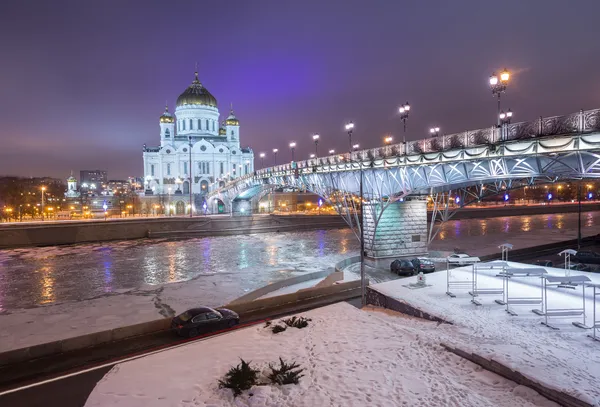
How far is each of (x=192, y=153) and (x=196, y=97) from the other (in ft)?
55.8

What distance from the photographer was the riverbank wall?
40375 mm

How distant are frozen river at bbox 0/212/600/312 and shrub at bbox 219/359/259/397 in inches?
477

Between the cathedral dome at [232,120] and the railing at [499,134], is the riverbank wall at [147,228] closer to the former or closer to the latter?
the railing at [499,134]

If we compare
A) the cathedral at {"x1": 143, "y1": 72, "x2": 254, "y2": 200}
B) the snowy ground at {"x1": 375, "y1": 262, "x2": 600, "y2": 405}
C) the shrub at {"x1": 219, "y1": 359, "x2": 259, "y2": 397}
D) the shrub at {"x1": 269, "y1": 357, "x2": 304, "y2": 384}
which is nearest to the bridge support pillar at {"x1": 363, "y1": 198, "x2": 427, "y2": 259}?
the snowy ground at {"x1": 375, "y1": 262, "x2": 600, "y2": 405}

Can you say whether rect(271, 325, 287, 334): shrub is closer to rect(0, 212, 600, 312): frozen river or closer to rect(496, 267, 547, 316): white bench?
rect(496, 267, 547, 316): white bench

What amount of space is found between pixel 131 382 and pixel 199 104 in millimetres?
96108

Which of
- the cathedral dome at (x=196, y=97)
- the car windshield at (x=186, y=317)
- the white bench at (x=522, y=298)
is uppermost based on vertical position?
the cathedral dome at (x=196, y=97)

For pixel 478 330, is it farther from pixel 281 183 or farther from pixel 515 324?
pixel 281 183

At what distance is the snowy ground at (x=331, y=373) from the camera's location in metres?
6.90

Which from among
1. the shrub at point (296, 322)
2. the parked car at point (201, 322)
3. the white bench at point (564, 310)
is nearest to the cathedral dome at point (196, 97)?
the parked car at point (201, 322)

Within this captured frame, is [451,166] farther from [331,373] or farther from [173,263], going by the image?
[173,263]

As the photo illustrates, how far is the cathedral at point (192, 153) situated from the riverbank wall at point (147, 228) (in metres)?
33.5

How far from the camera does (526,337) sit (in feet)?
30.6

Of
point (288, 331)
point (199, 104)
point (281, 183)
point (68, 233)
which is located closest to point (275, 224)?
point (281, 183)
